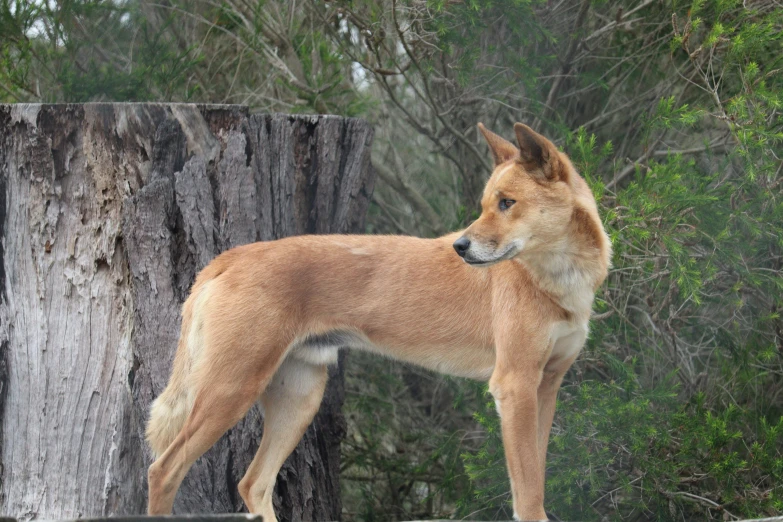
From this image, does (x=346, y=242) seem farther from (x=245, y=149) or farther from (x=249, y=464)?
(x=249, y=464)

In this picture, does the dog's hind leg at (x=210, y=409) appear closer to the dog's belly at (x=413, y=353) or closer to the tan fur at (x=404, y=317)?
the tan fur at (x=404, y=317)

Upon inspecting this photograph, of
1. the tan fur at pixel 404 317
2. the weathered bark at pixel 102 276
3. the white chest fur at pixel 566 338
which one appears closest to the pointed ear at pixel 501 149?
the tan fur at pixel 404 317

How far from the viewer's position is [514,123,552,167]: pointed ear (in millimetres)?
4211

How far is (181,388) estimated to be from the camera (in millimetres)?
4469

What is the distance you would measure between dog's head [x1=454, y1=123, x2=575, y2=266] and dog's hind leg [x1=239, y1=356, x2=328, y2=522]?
1.26 m

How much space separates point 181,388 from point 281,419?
0.65 m

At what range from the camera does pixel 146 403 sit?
4.93 metres

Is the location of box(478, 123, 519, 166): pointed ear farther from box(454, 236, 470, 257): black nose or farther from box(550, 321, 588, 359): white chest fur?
box(550, 321, 588, 359): white chest fur

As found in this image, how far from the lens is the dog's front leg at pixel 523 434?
4.36 meters

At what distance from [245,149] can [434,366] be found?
1.69 metres

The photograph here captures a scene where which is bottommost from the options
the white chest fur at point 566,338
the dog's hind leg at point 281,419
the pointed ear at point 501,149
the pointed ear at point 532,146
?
the dog's hind leg at point 281,419

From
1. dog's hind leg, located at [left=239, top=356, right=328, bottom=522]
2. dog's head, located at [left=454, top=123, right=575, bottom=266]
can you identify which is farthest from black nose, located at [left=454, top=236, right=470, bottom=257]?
dog's hind leg, located at [left=239, top=356, right=328, bottom=522]

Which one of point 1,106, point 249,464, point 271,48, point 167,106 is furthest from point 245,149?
point 271,48

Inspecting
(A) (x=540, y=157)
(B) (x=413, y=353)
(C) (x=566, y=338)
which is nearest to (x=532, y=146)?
(A) (x=540, y=157)
